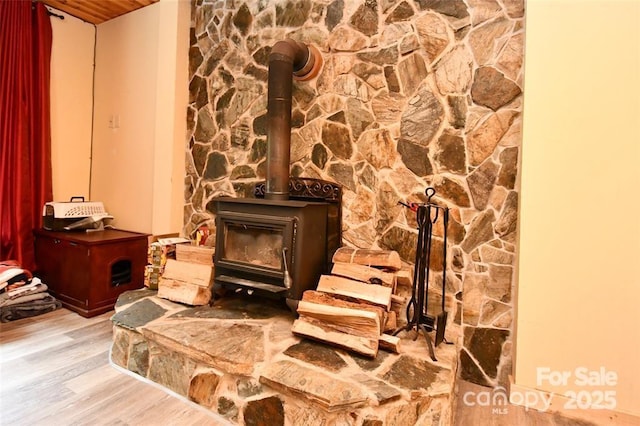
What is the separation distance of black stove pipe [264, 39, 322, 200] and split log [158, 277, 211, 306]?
2.58 feet

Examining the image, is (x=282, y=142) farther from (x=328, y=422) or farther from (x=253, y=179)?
(x=328, y=422)

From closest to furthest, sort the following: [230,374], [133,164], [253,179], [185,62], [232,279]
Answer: [230,374], [232,279], [253,179], [185,62], [133,164]

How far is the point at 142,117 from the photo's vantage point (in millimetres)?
3146

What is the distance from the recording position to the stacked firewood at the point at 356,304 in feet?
5.45

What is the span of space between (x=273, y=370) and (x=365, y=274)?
741 mm

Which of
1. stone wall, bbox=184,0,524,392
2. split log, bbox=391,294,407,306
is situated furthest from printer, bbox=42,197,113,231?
split log, bbox=391,294,407,306

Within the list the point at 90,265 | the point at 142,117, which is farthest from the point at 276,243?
the point at 142,117

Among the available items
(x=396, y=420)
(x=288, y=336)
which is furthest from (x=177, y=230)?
(x=396, y=420)

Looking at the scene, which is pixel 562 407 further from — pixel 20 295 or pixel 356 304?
pixel 20 295

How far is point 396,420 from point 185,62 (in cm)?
314

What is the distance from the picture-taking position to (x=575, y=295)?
167 cm

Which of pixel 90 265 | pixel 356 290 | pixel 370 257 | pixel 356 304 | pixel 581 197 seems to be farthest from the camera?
pixel 90 265

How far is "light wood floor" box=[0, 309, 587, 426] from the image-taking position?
5.11 ft

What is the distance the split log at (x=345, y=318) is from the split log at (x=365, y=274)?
269mm
